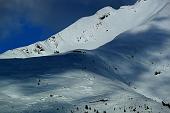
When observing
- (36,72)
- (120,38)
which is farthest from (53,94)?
(120,38)

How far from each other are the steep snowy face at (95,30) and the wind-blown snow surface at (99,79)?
2223 cm

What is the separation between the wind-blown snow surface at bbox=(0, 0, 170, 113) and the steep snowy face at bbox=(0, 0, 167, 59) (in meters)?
22.2

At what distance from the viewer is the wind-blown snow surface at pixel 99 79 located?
773 inches

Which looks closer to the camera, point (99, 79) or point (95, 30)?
point (99, 79)

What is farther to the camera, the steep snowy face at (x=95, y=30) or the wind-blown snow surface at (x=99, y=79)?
the steep snowy face at (x=95, y=30)

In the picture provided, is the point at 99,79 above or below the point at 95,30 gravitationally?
below

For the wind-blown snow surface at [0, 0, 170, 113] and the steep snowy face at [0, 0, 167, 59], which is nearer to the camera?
the wind-blown snow surface at [0, 0, 170, 113]

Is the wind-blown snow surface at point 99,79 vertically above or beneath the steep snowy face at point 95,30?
beneath

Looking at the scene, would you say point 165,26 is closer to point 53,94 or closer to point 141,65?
point 141,65

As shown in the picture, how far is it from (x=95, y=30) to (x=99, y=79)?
69.5 m

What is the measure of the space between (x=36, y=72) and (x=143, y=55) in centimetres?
2000

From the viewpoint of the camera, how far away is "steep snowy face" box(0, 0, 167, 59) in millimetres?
80500

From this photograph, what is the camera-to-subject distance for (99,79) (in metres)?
26.2

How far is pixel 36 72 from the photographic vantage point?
2586cm
